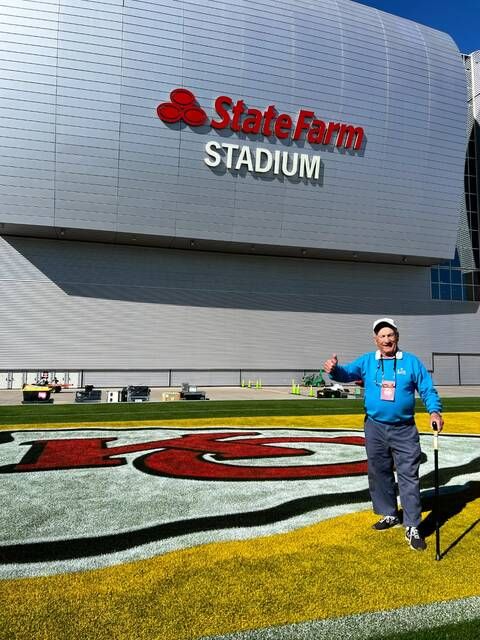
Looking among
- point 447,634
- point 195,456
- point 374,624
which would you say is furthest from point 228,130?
point 447,634

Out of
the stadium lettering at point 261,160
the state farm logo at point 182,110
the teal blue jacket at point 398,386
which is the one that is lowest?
the teal blue jacket at point 398,386

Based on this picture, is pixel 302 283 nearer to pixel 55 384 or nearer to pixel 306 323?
pixel 306 323

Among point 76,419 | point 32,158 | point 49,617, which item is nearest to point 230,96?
point 32,158

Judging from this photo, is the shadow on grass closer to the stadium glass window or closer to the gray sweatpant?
the gray sweatpant

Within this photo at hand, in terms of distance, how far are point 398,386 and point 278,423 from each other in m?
9.11

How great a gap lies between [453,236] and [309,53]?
1671 cm

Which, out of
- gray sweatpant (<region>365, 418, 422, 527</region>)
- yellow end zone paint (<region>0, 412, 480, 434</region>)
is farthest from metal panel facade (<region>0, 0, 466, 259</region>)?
gray sweatpant (<region>365, 418, 422, 527</region>)

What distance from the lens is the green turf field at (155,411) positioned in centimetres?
1500

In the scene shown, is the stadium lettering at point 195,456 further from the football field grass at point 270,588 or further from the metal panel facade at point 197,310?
the metal panel facade at point 197,310

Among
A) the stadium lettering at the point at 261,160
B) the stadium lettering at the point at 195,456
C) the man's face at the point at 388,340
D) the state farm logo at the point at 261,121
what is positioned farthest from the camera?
the stadium lettering at the point at 261,160

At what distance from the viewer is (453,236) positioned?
36.5 meters

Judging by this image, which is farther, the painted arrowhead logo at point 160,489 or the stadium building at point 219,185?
the stadium building at point 219,185

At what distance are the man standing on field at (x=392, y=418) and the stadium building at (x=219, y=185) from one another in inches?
1048

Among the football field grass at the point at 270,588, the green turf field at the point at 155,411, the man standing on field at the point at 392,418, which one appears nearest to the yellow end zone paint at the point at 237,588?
the football field grass at the point at 270,588
